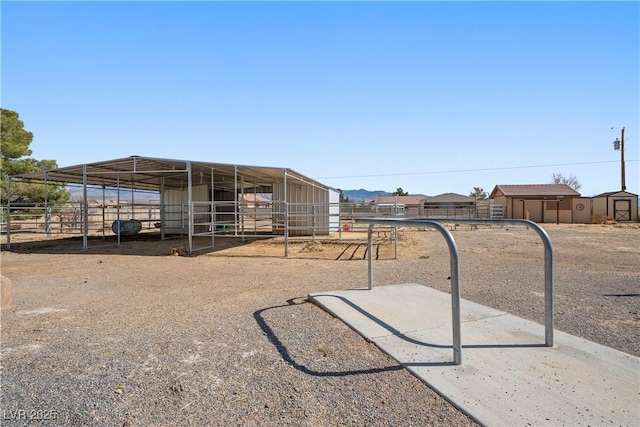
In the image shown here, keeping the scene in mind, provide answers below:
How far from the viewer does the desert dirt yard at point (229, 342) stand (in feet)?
7.28

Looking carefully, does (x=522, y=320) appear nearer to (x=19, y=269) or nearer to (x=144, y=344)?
(x=144, y=344)

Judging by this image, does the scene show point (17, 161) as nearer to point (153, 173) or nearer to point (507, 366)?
point (153, 173)

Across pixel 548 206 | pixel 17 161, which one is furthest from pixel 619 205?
pixel 17 161

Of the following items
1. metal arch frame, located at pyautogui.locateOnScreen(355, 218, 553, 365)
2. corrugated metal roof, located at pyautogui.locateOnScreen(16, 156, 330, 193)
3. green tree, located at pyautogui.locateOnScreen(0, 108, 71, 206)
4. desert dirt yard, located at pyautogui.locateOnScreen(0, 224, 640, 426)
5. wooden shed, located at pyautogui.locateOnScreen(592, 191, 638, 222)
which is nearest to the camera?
desert dirt yard, located at pyautogui.locateOnScreen(0, 224, 640, 426)

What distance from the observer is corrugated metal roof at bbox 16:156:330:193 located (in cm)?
1143

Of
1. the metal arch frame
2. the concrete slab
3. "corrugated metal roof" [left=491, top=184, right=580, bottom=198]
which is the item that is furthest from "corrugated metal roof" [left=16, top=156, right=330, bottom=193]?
"corrugated metal roof" [left=491, top=184, right=580, bottom=198]

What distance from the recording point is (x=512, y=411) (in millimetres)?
2123

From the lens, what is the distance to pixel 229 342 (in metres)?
3.33

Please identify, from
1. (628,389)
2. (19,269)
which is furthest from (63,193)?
(628,389)

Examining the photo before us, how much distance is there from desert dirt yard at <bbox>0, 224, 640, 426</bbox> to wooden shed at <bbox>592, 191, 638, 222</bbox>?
28.7m

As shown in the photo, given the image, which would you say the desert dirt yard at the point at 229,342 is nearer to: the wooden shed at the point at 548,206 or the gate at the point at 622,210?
the wooden shed at the point at 548,206

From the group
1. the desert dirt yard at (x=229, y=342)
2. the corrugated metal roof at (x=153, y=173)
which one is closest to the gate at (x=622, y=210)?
the corrugated metal roof at (x=153, y=173)

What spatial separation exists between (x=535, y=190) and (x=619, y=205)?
6352mm

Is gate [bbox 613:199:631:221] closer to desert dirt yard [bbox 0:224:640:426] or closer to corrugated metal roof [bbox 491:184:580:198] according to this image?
corrugated metal roof [bbox 491:184:580:198]
